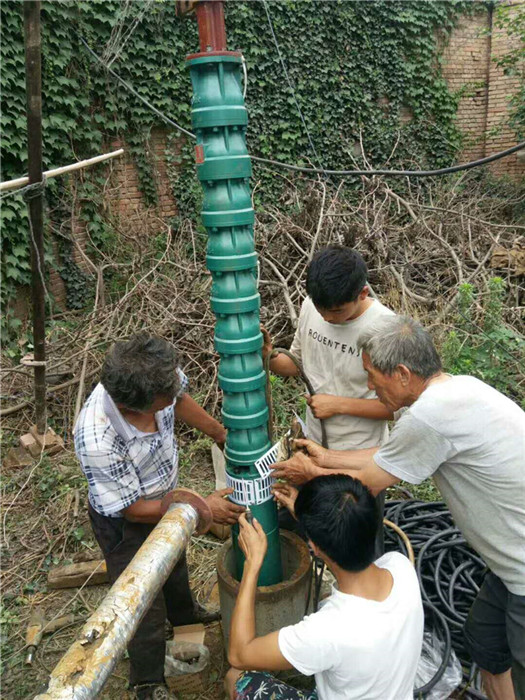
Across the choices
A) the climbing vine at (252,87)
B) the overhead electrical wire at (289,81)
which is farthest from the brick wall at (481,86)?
the overhead electrical wire at (289,81)

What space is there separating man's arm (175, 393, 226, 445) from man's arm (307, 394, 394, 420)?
622 millimetres

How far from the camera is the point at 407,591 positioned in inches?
66.3

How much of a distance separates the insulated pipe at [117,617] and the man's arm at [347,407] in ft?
3.09

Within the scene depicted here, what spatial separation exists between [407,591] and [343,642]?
0.29 metres

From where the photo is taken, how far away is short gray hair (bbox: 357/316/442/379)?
2010mm

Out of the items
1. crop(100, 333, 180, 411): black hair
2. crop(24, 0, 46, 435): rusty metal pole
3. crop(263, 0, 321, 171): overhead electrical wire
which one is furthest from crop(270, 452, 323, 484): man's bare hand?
crop(263, 0, 321, 171): overhead electrical wire

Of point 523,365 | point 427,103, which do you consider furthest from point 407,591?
point 427,103

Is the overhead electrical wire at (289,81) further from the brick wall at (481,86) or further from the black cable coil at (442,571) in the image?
the black cable coil at (442,571)

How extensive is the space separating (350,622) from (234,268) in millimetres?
1285

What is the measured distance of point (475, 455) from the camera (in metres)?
1.93

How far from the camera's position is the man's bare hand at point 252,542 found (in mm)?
1964

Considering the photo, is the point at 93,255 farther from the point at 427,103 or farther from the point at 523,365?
the point at 427,103

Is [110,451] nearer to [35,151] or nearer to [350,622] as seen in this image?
[350,622]

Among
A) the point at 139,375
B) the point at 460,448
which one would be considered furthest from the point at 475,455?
the point at 139,375
